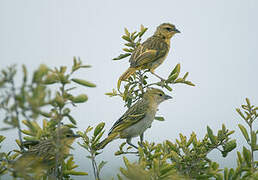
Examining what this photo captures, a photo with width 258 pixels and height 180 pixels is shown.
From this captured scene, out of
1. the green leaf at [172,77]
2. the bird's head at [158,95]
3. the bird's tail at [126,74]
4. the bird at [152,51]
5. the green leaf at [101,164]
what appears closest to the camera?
the green leaf at [101,164]

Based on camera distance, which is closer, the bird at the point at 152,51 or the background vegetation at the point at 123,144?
the background vegetation at the point at 123,144

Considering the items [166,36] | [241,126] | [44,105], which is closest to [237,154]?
[241,126]

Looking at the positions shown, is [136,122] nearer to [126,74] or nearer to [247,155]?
[126,74]

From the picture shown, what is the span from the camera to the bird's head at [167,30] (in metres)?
5.04

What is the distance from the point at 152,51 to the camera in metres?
4.13

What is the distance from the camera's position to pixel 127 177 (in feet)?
5.82

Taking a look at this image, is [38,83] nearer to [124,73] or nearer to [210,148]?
[210,148]

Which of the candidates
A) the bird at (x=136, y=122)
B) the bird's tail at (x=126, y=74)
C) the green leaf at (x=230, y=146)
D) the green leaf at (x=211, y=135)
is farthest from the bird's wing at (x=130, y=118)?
the green leaf at (x=230, y=146)

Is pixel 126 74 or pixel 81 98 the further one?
pixel 126 74

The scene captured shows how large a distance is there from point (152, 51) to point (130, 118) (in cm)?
103

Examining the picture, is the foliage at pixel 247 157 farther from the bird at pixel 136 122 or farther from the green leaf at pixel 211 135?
the bird at pixel 136 122

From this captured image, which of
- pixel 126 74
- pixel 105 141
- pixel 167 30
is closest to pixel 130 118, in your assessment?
pixel 126 74

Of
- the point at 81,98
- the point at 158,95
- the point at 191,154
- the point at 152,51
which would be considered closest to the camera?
the point at 81,98

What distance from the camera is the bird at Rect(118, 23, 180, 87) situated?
142 inches
